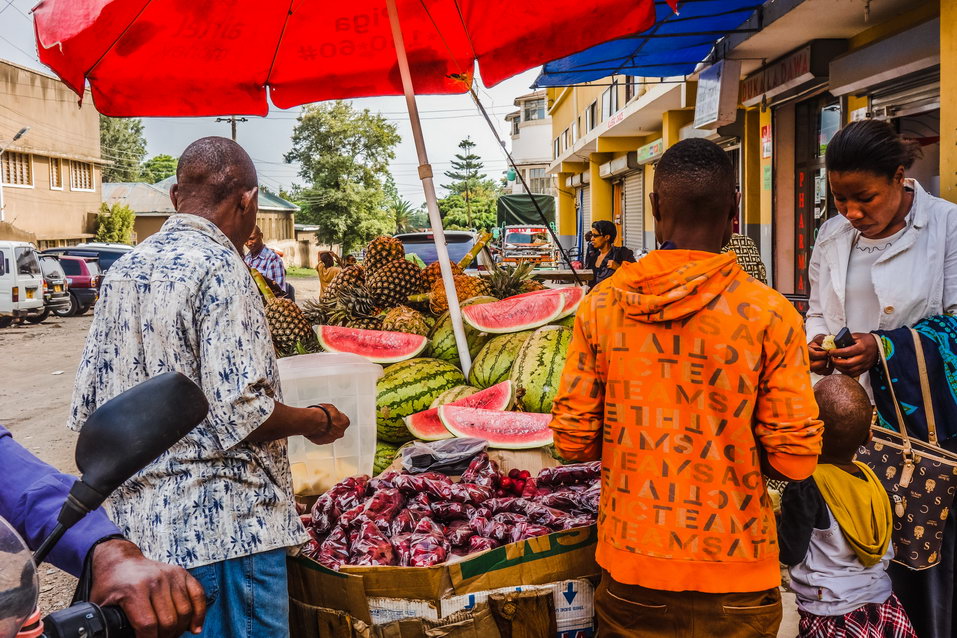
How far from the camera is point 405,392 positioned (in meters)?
4.75

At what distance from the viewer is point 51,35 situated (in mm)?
3248

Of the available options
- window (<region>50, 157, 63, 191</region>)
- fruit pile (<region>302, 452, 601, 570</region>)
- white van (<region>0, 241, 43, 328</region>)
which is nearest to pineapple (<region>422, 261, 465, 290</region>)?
fruit pile (<region>302, 452, 601, 570</region>)

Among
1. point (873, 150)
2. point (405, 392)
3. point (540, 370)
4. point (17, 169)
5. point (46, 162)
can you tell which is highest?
point (46, 162)

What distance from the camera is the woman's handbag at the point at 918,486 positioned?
271 centimetres

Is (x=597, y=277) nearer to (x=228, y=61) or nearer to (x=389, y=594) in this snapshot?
(x=228, y=61)

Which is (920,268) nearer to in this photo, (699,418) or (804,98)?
(699,418)

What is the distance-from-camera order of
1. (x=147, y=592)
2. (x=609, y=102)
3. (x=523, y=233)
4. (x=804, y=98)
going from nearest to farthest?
1. (x=147, y=592)
2. (x=804, y=98)
3. (x=609, y=102)
4. (x=523, y=233)

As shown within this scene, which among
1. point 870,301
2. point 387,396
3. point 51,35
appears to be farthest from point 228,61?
point 870,301

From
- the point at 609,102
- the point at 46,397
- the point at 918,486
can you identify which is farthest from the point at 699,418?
the point at 609,102

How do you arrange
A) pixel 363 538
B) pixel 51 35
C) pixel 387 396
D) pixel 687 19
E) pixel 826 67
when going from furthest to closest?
pixel 826 67 → pixel 687 19 → pixel 387 396 → pixel 51 35 → pixel 363 538

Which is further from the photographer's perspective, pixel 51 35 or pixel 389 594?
pixel 51 35

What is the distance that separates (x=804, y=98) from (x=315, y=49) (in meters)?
8.52

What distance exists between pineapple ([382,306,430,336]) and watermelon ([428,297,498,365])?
0.09m

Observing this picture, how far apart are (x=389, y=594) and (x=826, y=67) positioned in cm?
990
